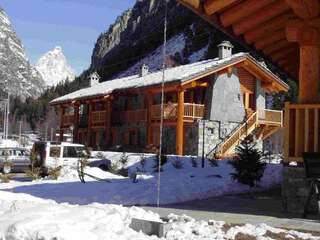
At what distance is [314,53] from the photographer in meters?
10.0

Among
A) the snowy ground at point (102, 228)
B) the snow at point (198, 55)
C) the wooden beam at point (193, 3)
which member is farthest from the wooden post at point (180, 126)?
the snow at point (198, 55)

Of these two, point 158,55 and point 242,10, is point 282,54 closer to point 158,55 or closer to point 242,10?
point 242,10

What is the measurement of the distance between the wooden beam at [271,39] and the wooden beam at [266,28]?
0.22 metres

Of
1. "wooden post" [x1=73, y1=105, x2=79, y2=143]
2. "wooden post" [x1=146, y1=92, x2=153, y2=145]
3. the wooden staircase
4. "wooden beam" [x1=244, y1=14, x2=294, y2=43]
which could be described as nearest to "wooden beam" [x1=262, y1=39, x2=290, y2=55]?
"wooden beam" [x1=244, y1=14, x2=294, y2=43]

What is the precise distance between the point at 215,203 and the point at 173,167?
10.4m

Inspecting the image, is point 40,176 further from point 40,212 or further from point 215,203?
point 40,212

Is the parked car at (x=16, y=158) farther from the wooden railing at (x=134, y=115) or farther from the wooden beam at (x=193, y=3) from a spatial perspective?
the wooden beam at (x=193, y=3)

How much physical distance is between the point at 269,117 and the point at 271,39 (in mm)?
26146

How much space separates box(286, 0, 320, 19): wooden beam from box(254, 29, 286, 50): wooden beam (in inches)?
91.6

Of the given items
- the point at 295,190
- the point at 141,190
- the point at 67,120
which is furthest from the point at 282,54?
the point at 67,120

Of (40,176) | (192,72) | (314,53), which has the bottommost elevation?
(40,176)

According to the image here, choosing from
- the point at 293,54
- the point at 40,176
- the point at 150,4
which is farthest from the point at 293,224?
the point at 150,4

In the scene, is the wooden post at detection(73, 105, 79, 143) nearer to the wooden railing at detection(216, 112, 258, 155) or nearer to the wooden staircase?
the wooden staircase

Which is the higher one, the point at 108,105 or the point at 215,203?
the point at 108,105
